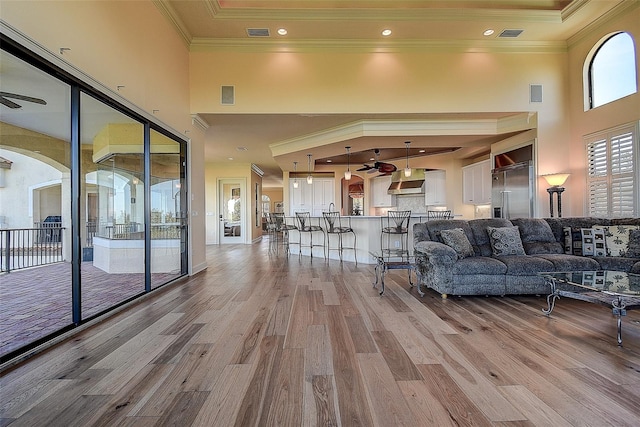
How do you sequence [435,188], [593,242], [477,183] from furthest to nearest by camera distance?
[435,188]
[477,183]
[593,242]

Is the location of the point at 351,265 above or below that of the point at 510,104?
below

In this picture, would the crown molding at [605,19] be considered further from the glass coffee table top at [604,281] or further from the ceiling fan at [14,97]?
the ceiling fan at [14,97]

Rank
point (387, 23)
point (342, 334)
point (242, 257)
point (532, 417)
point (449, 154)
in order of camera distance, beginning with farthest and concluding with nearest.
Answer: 1. point (449, 154)
2. point (242, 257)
3. point (387, 23)
4. point (342, 334)
5. point (532, 417)

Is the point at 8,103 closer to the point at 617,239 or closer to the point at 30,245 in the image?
the point at 30,245

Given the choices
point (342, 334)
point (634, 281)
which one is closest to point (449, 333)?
point (342, 334)

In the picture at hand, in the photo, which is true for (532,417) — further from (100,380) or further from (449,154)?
(449,154)

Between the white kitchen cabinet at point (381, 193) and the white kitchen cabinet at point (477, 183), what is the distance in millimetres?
2453

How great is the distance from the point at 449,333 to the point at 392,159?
6.61 meters

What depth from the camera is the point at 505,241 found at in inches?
155

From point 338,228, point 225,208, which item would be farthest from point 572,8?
point 225,208

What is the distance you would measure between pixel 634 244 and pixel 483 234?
1.66 metres

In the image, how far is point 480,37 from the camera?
4887 millimetres

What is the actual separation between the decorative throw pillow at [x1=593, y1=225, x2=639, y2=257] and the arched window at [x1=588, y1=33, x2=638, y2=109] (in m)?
2.14

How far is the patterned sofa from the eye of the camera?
350 centimetres
